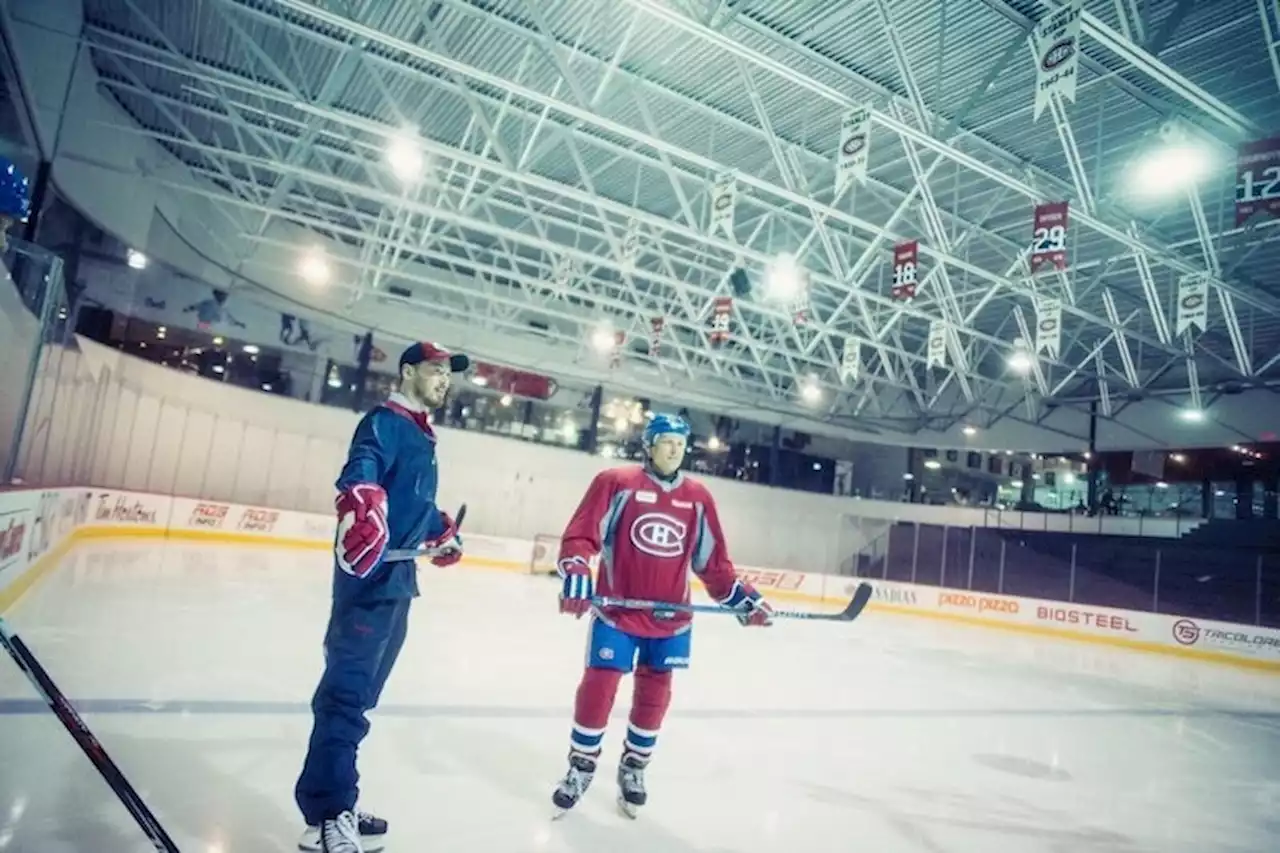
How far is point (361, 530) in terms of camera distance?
225 centimetres

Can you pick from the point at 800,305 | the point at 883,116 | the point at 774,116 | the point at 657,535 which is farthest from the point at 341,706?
the point at 800,305

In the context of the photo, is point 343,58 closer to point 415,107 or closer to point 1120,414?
point 415,107

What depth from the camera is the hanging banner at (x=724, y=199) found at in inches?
387

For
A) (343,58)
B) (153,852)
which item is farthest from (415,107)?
(153,852)

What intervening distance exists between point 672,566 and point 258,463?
16.8m

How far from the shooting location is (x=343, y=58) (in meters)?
9.50

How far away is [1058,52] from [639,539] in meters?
6.07

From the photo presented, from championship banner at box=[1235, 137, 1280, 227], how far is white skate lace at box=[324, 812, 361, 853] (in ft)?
29.8

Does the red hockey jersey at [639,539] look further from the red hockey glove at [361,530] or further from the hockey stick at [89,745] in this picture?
the hockey stick at [89,745]

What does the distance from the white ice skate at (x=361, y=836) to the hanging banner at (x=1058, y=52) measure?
6978 millimetres

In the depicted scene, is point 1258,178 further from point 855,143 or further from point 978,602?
point 978,602

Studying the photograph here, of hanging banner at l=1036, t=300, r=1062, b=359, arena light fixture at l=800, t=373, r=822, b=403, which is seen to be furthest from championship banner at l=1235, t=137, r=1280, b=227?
arena light fixture at l=800, t=373, r=822, b=403

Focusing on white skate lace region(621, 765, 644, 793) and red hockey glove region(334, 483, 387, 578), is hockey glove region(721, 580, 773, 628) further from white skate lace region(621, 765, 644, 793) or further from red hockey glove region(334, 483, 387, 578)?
red hockey glove region(334, 483, 387, 578)

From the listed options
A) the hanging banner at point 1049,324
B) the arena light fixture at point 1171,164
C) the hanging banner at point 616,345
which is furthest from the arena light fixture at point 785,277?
the hanging banner at point 616,345
